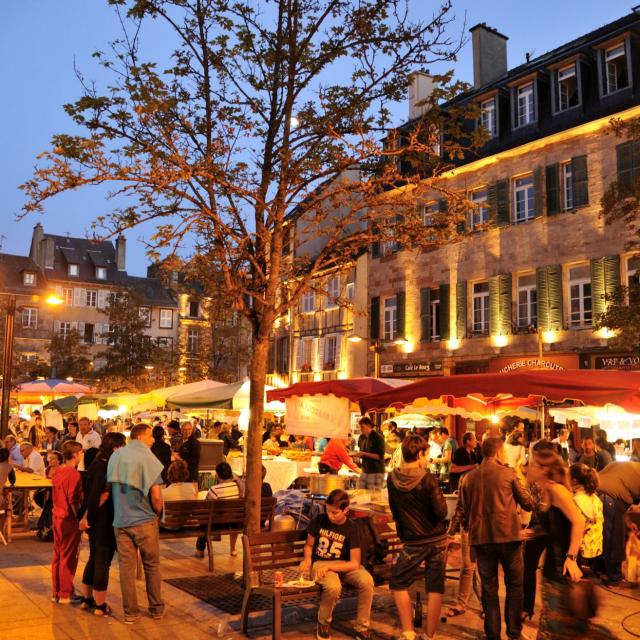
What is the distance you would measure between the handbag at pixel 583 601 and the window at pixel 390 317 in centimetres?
2293

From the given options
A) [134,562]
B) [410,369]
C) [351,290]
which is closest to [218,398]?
[134,562]

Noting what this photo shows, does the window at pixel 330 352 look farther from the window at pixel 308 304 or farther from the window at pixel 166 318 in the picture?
the window at pixel 166 318

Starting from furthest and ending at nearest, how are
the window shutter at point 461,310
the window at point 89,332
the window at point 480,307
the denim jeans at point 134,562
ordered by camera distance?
the window at point 89,332 → the window shutter at point 461,310 → the window at point 480,307 → the denim jeans at point 134,562

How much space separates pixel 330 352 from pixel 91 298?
123 feet

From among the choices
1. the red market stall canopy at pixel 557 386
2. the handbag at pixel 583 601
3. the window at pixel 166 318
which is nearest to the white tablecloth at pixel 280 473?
the red market stall canopy at pixel 557 386

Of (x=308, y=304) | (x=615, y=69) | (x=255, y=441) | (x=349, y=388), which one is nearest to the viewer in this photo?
(x=255, y=441)

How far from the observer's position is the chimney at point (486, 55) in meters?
27.8

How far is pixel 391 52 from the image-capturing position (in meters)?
8.80

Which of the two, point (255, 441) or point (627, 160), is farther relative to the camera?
point (627, 160)

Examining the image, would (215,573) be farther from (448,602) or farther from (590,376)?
(590,376)

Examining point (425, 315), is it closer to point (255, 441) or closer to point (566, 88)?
point (566, 88)

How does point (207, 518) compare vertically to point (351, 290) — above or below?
below

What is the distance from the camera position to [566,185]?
22172 mm

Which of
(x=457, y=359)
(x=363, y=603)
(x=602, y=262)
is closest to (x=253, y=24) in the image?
(x=363, y=603)
